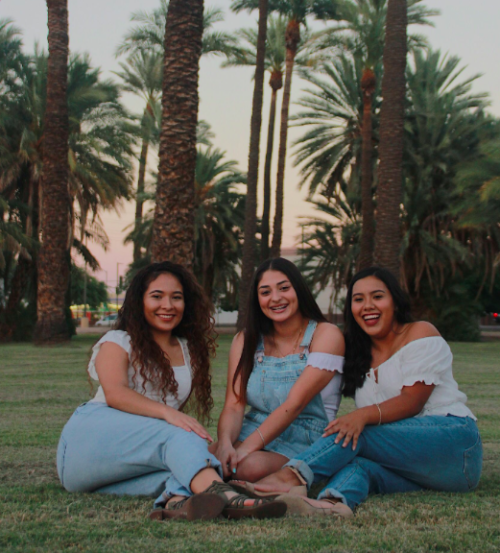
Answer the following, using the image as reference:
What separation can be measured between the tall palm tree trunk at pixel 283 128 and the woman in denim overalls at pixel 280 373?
83.1 feet

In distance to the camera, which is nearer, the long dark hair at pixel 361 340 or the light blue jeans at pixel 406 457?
the light blue jeans at pixel 406 457

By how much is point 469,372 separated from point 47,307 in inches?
464

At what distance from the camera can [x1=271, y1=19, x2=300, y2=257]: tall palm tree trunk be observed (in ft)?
98.2

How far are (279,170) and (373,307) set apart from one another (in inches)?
1040

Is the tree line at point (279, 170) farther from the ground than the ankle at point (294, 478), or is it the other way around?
the tree line at point (279, 170)

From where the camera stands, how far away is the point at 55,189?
67.8ft

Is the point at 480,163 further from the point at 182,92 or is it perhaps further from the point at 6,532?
the point at 6,532

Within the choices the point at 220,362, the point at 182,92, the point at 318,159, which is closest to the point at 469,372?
the point at 220,362

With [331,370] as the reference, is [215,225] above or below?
above

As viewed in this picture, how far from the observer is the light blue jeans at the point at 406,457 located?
3902 mm

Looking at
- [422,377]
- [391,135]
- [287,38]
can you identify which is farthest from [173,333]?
[287,38]

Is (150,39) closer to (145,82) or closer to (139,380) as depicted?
(145,82)

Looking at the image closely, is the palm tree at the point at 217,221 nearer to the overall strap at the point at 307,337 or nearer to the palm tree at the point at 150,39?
the palm tree at the point at 150,39

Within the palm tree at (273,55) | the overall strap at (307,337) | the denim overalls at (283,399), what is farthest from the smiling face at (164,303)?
the palm tree at (273,55)
